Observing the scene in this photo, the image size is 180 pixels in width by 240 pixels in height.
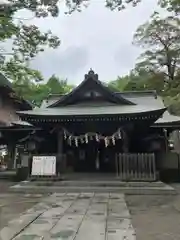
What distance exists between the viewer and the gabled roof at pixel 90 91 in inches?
690

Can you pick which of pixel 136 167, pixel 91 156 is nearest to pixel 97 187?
pixel 136 167

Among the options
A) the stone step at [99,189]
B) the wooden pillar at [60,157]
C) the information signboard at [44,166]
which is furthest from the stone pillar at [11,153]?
the stone step at [99,189]

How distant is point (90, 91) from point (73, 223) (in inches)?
488

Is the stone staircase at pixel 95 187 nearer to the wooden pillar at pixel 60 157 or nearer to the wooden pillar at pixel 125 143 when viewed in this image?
the wooden pillar at pixel 60 157

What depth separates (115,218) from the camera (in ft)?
22.7

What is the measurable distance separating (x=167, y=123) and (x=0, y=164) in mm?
17862

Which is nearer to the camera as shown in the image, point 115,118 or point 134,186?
point 134,186

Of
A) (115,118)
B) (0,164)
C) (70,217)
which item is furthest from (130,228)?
(0,164)

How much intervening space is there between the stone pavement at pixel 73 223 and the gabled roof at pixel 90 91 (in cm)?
912

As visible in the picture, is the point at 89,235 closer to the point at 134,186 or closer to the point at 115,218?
the point at 115,218

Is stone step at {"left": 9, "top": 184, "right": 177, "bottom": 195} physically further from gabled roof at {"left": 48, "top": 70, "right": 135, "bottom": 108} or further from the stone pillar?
the stone pillar

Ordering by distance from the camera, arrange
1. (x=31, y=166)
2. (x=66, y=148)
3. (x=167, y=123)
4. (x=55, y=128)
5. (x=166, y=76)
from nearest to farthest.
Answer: (x=31, y=166)
(x=55, y=128)
(x=167, y=123)
(x=66, y=148)
(x=166, y=76)

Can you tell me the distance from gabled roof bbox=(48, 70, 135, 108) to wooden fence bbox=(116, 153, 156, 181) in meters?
4.53

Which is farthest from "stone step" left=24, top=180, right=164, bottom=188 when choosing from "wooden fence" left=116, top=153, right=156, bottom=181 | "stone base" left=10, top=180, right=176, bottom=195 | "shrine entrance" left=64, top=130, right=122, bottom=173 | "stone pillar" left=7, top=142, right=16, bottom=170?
"stone pillar" left=7, top=142, right=16, bottom=170
